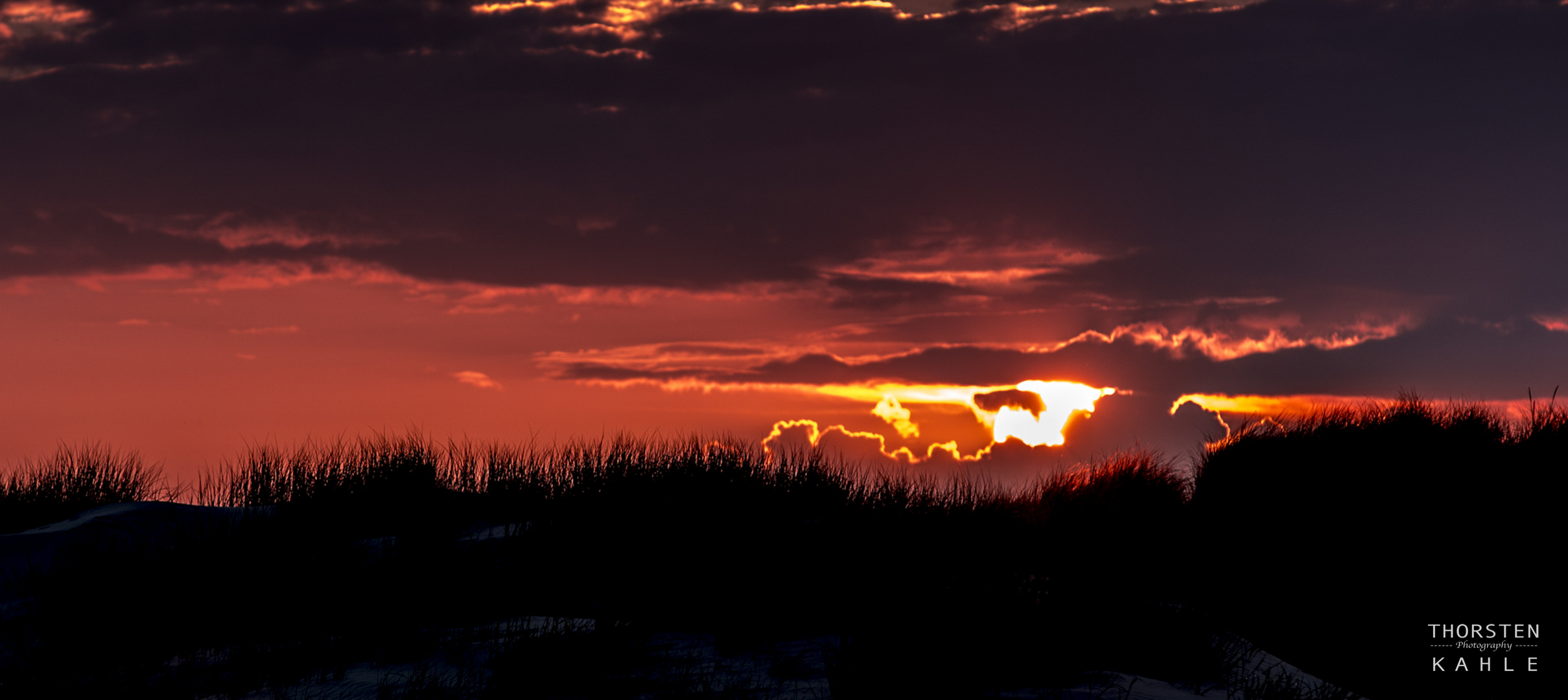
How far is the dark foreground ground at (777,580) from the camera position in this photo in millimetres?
6770

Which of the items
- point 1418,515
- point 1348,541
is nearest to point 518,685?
point 1348,541

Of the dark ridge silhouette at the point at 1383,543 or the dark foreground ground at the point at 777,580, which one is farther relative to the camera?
the dark ridge silhouette at the point at 1383,543

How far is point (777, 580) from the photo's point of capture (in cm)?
778

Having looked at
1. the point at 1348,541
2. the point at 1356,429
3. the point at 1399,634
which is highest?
the point at 1356,429

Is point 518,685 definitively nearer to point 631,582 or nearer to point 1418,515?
point 631,582

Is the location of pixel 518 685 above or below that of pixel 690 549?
below

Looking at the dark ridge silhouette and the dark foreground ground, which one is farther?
the dark ridge silhouette

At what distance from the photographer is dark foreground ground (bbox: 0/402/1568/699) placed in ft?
22.2

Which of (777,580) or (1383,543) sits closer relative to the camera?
(777,580)

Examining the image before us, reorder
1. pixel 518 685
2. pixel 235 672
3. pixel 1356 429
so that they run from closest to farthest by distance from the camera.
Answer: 1. pixel 518 685
2. pixel 235 672
3. pixel 1356 429

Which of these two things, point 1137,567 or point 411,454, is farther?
point 411,454

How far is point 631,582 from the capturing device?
8.27 metres

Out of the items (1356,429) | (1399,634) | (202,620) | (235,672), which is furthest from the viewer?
(1356,429)

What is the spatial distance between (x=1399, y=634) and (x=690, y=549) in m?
7.73
